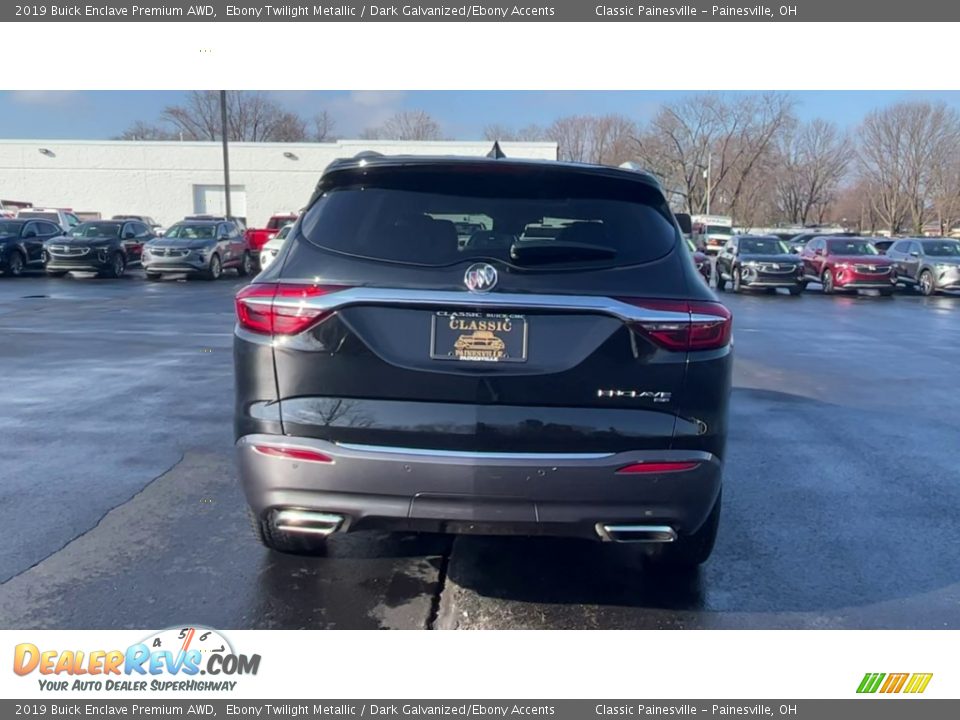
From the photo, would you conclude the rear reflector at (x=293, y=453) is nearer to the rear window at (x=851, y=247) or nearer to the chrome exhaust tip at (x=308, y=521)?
the chrome exhaust tip at (x=308, y=521)

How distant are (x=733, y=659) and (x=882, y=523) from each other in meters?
1.87

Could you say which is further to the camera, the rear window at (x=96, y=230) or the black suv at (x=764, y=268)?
the rear window at (x=96, y=230)

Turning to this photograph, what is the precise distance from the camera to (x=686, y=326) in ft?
10.1

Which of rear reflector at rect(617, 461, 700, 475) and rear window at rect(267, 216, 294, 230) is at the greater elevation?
rear reflector at rect(617, 461, 700, 475)

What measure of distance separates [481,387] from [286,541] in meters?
1.49

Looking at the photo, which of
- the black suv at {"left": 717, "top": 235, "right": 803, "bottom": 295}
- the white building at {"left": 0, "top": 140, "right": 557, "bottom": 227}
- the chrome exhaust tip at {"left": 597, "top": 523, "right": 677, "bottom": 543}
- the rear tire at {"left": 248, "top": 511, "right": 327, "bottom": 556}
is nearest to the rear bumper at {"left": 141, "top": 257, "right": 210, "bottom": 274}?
the black suv at {"left": 717, "top": 235, "right": 803, "bottom": 295}

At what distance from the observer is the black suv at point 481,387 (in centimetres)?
299

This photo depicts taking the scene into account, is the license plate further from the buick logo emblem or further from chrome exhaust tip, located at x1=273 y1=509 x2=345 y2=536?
chrome exhaust tip, located at x1=273 y1=509 x2=345 y2=536

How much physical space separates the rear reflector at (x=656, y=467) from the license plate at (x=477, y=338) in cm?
57

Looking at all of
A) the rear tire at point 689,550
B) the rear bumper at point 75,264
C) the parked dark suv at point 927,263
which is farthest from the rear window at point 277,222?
the rear tire at point 689,550

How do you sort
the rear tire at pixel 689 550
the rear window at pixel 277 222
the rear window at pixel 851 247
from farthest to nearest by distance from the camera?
the rear window at pixel 277 222 → the rear window at pixel 851 247 → the rear tire at pixel 689 550

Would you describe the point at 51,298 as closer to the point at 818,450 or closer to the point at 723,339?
the point at 818,450

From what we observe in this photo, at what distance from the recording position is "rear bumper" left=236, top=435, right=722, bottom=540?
9.82 feet

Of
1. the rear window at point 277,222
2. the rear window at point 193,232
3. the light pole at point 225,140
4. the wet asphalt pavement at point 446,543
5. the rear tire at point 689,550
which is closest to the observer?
the wet asphalt pavement at point 446,543
